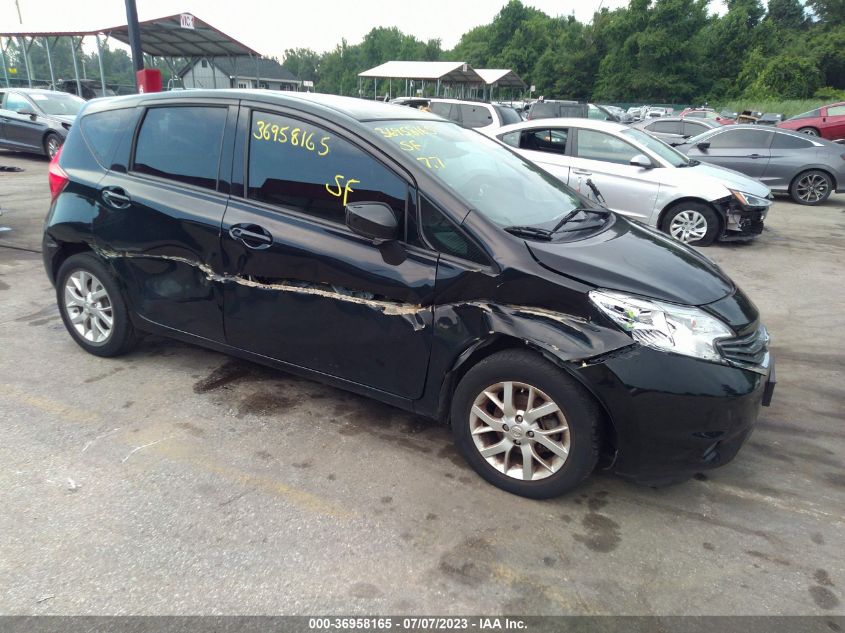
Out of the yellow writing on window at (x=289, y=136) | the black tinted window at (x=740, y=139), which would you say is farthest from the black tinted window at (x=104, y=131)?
the black tinted window at (x=740, y=139)

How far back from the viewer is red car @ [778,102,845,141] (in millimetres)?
17219

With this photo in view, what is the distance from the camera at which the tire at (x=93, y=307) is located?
3977mm

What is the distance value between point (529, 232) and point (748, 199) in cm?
632

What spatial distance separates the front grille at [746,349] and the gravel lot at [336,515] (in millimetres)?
712

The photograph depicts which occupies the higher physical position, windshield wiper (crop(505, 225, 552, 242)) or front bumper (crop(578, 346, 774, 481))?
windshield wiper (crop(505, 225, 552, 242))

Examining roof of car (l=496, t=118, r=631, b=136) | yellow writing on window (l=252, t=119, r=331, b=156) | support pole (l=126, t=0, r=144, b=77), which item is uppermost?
support pole (l=126, t=0, r=144, b=77)

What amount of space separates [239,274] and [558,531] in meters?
2.15

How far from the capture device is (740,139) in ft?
39.4

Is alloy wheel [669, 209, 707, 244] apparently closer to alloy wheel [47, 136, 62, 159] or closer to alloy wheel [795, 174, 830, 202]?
alloy wheel [795, 174, 830, 202]

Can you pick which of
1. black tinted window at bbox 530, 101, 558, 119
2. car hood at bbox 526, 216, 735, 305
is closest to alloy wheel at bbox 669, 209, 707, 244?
car hood at bbox 526, 216, 735, 305

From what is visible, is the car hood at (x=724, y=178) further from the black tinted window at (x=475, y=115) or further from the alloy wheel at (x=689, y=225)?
the black tinted window at (x=475, y=115)

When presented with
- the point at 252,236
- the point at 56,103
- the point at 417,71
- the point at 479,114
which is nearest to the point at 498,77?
the point at 417,71

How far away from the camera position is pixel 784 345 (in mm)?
4930

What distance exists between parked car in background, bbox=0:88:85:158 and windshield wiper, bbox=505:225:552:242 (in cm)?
1405
